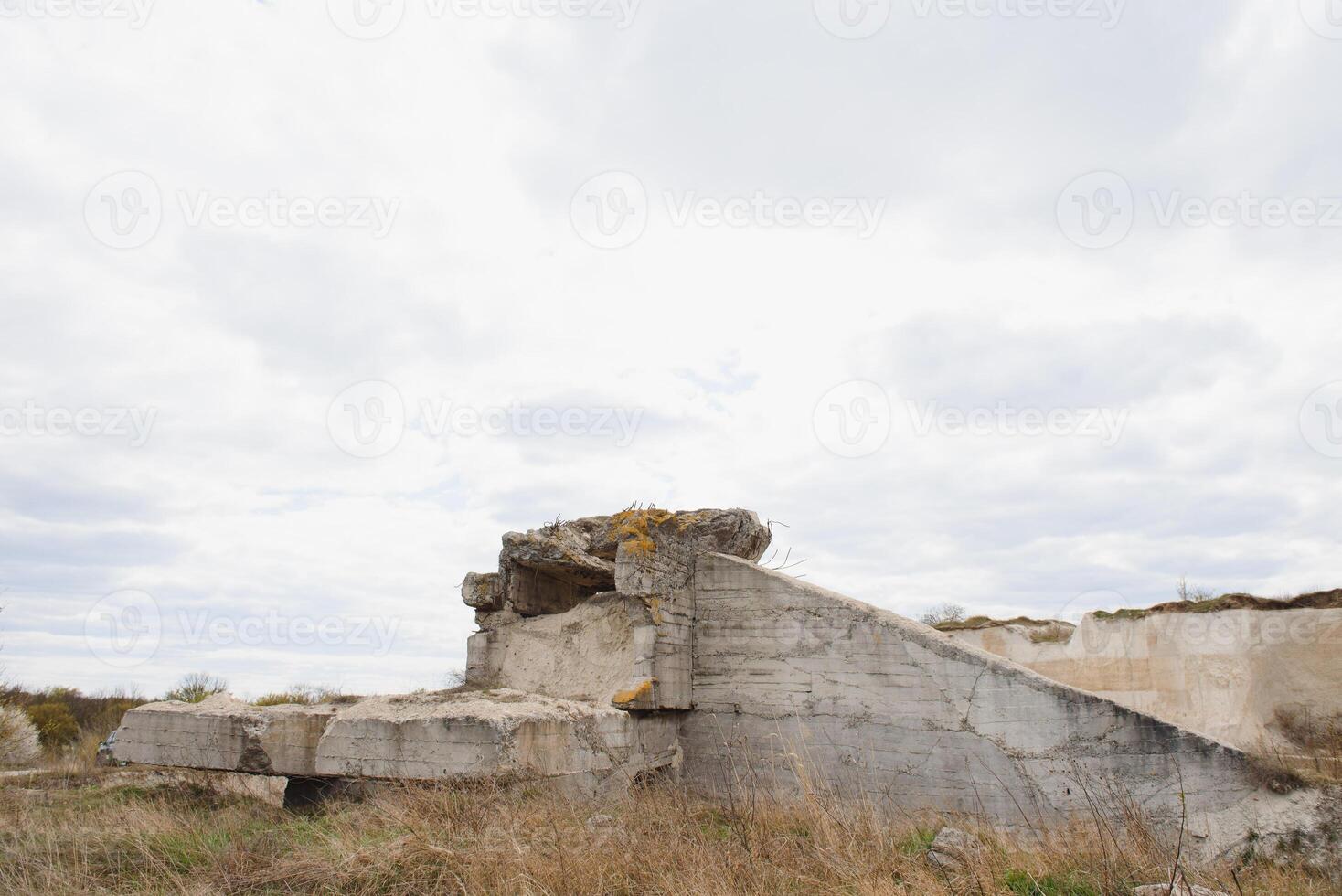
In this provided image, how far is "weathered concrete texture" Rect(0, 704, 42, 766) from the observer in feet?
38.8

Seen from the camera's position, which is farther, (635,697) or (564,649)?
(564,649)

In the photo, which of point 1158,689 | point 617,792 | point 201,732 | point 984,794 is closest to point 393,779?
point 617,792

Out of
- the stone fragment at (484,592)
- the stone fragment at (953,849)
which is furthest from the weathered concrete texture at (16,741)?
the stone fragment at (953,849)

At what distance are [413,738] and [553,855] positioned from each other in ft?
6.37

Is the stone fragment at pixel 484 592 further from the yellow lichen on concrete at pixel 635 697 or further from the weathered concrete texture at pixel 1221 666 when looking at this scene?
the weathered concrete texture at pixel 1221 666

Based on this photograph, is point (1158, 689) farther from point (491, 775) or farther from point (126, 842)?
point (126, 842)

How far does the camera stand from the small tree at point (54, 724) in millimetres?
15848

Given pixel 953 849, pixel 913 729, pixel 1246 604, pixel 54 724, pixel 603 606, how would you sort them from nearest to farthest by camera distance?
pixel 953 849 < pixel 913 729 < pixel 603 606 < pixel 1246 604 < pixel 54 724

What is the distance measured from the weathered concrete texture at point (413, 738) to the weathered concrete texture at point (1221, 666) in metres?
7.95

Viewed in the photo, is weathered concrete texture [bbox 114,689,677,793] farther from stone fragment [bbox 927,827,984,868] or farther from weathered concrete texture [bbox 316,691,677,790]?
stone fragment [bbox 927,827,984,868]

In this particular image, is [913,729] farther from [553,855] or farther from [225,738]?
[225,738]

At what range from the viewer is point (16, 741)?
12.3 meters

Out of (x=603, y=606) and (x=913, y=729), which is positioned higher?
(x=603, y=606)

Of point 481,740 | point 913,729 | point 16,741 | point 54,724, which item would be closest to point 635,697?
point 481,740
